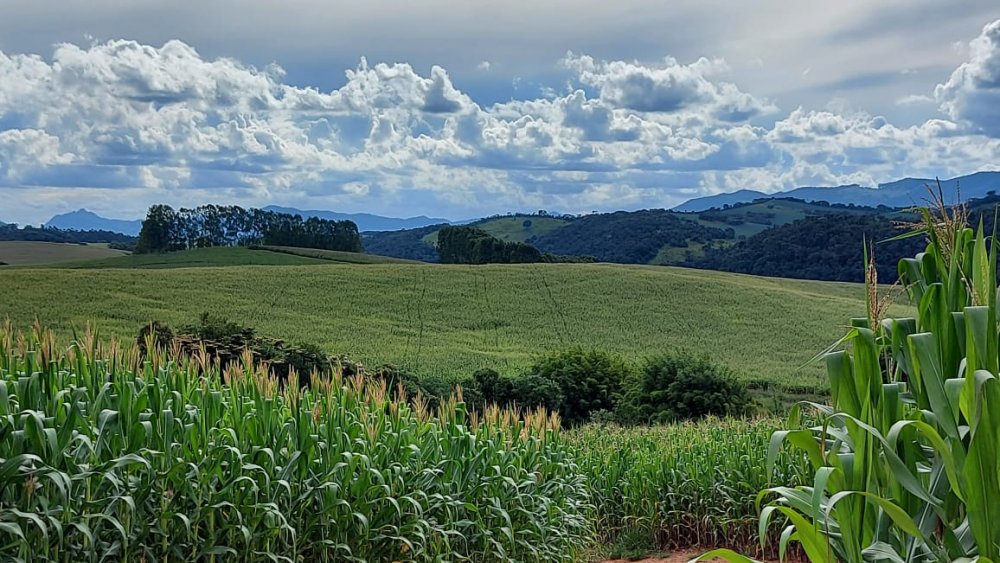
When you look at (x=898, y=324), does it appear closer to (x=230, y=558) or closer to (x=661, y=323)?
(x=230, y=558)

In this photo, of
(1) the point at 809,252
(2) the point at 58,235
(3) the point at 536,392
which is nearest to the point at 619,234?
(1) the point at 809,252

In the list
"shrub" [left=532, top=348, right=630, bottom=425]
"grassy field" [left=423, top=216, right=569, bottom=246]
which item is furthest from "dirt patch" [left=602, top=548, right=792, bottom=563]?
"grassy field" [left=423, top=216, right=569, bottom=246]

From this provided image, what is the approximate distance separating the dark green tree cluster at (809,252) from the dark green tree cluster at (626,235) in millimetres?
6050

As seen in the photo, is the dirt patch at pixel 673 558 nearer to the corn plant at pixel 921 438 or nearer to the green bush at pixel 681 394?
the corn plant at pixel 921 438

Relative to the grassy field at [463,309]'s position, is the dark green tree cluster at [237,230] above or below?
above

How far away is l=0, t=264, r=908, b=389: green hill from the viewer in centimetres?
3300

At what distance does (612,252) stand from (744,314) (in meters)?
37.7

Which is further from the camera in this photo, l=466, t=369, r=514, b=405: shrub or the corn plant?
l=466, t=369, r=514, b=405: shrub

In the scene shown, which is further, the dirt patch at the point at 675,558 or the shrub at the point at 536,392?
the shrub at the point at 536,392

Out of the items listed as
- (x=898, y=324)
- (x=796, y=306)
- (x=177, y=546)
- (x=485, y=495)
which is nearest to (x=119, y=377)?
(x=177, y=546)

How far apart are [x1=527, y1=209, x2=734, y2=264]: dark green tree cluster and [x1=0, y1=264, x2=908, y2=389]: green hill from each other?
2849 cm

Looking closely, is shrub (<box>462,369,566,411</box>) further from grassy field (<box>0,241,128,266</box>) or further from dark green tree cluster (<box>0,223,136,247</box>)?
dark green tree cluster (<box>0,223,136,247</box>)

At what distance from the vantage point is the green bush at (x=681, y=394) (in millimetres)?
19484

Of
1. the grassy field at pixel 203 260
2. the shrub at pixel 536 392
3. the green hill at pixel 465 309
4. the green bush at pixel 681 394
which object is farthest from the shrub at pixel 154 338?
the grassy field at pixel 203 260
